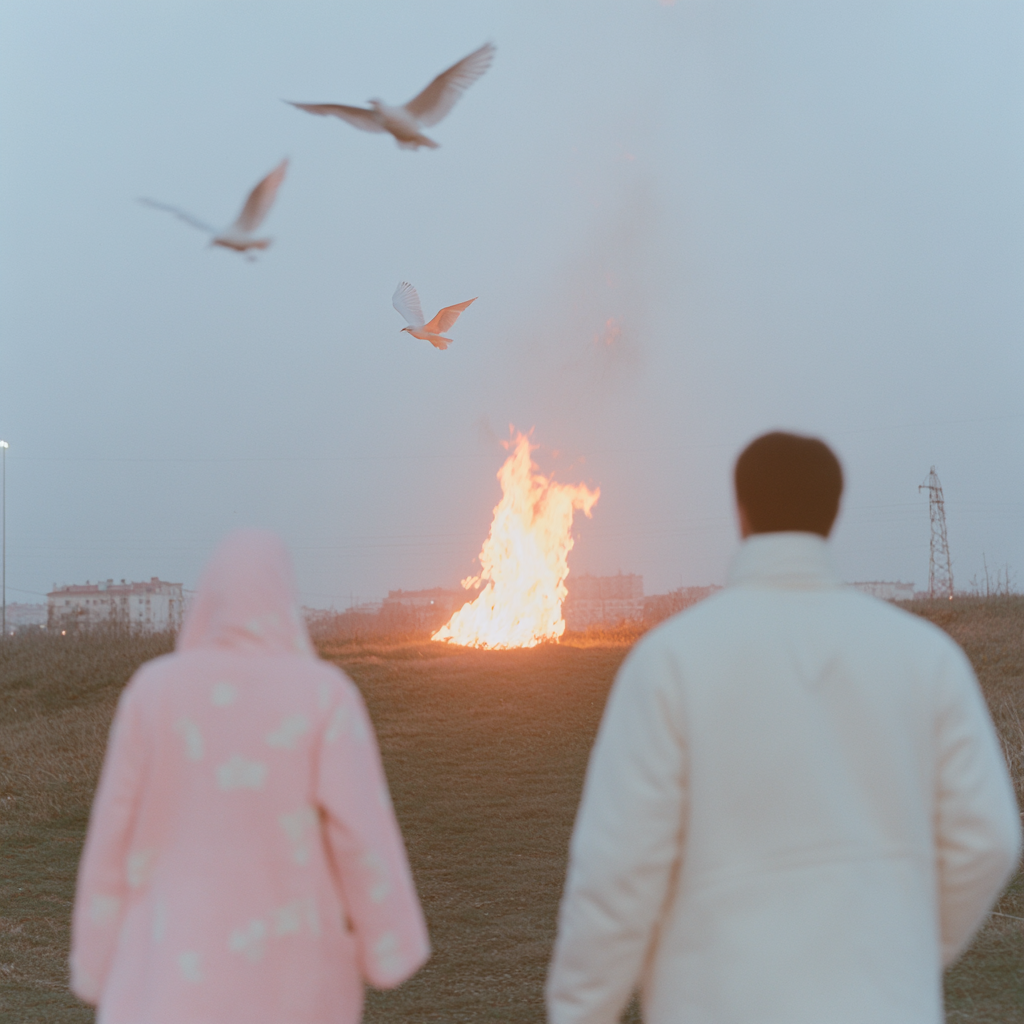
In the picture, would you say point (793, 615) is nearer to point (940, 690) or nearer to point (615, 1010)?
point (940, 690)

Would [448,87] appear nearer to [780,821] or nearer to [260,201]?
[260,201]

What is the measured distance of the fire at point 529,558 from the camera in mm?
22953

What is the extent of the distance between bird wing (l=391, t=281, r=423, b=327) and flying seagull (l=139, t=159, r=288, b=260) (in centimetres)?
613

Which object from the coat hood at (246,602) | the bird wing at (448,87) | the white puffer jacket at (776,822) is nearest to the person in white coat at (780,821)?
the white puffer jacket at (776,822)

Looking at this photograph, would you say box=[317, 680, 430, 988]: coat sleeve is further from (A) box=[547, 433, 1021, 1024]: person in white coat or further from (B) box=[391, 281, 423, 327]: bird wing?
(B) box=[391, 281, 423, 327]: bird wing

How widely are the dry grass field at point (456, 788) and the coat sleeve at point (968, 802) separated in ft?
12.6

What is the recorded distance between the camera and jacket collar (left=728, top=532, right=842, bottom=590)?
2.38 metres

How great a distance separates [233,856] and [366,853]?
12.5 inches

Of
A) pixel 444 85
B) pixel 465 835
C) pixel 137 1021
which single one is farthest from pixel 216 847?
pixel 465 835

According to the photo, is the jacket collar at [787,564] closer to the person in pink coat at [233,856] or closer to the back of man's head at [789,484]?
the back of man's head at [789,484]

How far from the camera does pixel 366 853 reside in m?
2.46

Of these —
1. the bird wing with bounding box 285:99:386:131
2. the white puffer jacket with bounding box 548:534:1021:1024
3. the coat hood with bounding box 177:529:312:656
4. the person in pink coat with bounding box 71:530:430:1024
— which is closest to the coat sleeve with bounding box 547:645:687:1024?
the white puffer jacket with bounding box 548:534:1021:1024

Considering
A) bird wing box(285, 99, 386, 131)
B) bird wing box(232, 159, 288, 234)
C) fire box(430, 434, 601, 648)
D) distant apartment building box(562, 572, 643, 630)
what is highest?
bird wing box(285, 99, 386, 131)

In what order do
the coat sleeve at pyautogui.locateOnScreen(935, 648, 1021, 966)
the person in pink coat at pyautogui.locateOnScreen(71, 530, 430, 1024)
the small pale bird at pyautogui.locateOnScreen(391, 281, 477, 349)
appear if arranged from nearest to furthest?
the coat sleeve at pyautogui.locateOnScreen(935, 648, 1021, 966) < the person in pink coat at pyautogui.locateOnScreen(71, 530, 430, 1024) < the small pale bird at pyautogui.locateOnScreen(391, 281, 477, 349)
